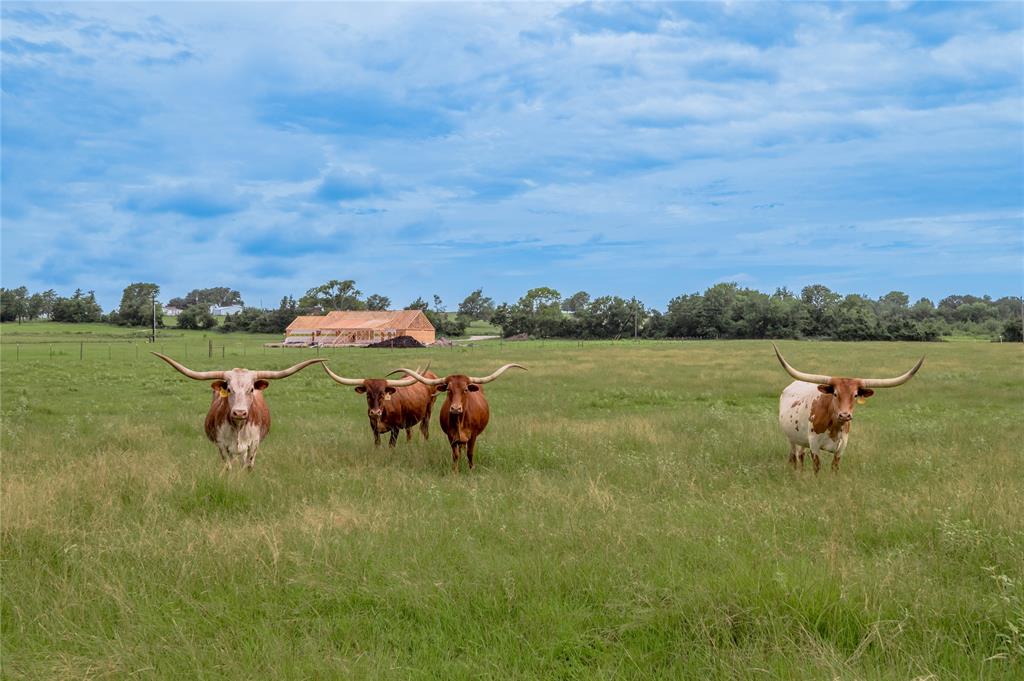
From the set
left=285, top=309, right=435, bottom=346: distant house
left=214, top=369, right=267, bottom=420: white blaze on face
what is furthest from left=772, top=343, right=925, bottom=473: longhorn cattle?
left=285, top=309, right=435, bottom=346: distant house

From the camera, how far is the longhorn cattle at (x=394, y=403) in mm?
11062

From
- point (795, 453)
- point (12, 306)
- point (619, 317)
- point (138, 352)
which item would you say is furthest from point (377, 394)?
point (12, 306)

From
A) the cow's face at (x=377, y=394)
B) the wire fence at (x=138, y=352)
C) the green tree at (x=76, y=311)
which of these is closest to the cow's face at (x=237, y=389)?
the cow's face at (x=377, y=394)

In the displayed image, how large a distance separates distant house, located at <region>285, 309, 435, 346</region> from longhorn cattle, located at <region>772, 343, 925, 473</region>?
69.6 m

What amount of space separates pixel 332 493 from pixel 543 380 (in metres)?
19.8

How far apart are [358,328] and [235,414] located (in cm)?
7374

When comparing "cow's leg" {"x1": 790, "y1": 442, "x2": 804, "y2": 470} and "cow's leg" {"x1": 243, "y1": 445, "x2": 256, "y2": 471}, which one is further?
"cow's leg" {"x1": 790, "y1": 442, "x2": 804, "y2": 470}

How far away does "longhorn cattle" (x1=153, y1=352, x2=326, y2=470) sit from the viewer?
28.9 feet

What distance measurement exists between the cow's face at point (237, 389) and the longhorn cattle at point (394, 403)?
1856 mm

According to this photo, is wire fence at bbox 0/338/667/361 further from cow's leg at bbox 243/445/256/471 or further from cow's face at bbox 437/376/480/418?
cow's face at bbox 437/376/480/418

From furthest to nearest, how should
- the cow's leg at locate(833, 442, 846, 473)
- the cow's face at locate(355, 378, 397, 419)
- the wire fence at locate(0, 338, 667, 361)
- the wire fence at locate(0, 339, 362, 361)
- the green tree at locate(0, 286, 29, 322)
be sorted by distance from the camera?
the green tree at locate(0, 286, 29, 322), the wire fence at locate(0, 338, 667, 361), the wire fence at locate(0, 339, 362, 361), the cow's face at locate(355, 378, 397, 419), the cow's leg at locate(833, 442, 846, 473)

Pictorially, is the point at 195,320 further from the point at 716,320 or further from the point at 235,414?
the point at 235,414

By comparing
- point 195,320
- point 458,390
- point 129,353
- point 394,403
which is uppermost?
point 195,320

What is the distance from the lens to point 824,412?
9.17m
